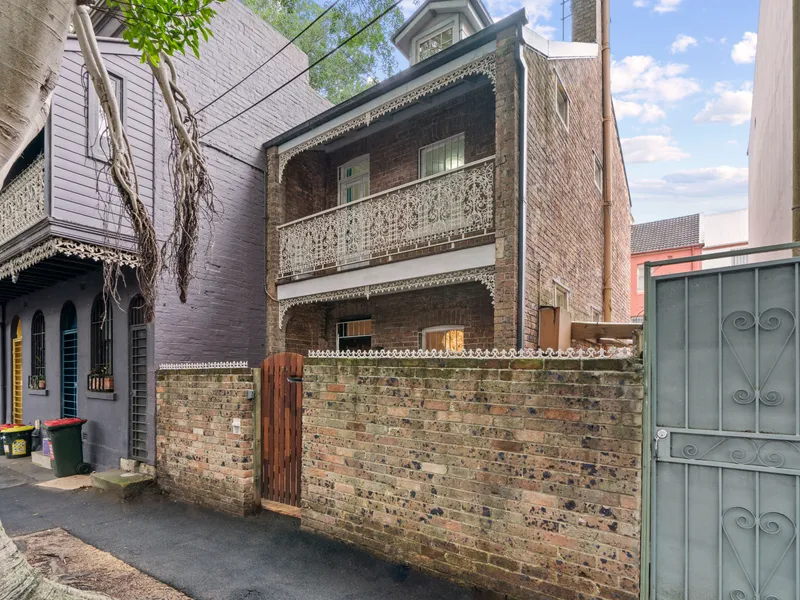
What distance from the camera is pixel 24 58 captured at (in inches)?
98.7

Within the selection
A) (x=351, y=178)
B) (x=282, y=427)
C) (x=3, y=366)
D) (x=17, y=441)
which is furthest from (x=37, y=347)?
(x=282, y=427)

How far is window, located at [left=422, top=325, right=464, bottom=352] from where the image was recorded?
804cm

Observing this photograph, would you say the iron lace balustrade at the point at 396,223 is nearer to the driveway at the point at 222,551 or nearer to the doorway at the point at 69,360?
the driveway at the point at 222,551

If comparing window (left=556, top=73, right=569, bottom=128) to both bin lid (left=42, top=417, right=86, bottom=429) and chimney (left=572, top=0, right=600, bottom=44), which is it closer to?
chimney (left=572, top=0, right=600, bottom=44)

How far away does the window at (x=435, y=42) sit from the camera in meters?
8.88

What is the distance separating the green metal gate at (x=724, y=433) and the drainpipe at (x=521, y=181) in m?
2.74

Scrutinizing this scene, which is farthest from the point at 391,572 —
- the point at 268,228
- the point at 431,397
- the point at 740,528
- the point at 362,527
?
the point at 268,228

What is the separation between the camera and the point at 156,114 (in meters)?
7.74

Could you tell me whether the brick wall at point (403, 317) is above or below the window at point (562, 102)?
below

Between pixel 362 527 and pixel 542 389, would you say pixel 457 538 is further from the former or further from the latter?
pixel 542 389

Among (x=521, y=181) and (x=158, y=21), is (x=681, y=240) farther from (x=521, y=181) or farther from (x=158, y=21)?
(x=158, y=21)

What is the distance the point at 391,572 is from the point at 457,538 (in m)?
0.72

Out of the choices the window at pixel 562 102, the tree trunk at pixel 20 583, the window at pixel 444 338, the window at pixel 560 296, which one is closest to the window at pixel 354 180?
the window at pixel 444 338

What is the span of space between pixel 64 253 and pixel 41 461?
4654 mm
